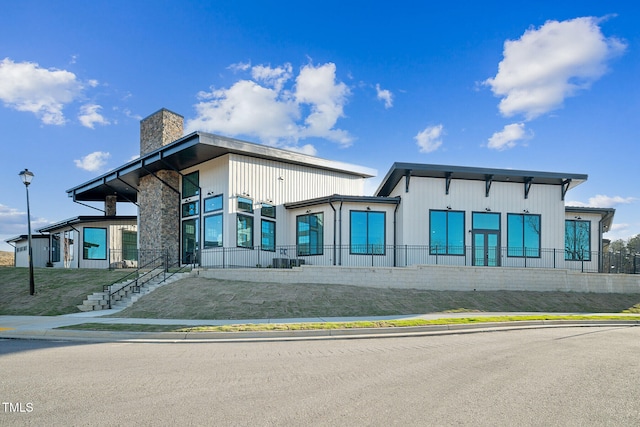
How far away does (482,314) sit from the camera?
54.9 ft

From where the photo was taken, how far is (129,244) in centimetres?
3394

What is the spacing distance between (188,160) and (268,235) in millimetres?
5795

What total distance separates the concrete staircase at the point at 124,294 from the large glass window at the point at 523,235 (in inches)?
635

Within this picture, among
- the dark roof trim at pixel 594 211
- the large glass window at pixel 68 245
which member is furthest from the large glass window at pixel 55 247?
the dark roof trim at pixel 594 211

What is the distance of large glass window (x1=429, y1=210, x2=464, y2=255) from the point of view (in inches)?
906

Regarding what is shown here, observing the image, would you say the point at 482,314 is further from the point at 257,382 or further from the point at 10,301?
the point at 10,301

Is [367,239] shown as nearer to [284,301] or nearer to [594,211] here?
[284,301]

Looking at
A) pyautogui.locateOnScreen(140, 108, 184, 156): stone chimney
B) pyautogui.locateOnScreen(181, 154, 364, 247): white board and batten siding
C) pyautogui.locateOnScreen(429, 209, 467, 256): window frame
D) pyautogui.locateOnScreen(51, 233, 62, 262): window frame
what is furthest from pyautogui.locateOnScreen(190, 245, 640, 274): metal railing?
pyautogui.locateOnScreen(51, 233, 62, 262): window frame

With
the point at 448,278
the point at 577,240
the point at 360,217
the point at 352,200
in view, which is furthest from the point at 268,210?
the point at 577,240

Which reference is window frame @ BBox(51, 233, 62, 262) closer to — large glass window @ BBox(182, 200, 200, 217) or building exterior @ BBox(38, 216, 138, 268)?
building exterior @ BBox(38, 216, 138, 268)

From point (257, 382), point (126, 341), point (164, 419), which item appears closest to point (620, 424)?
point (257, 382)

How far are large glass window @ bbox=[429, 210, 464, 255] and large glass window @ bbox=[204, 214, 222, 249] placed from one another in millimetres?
10583

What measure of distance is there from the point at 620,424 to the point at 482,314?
1201 centimetres

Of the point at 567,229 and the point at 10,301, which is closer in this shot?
the point at 10,301
